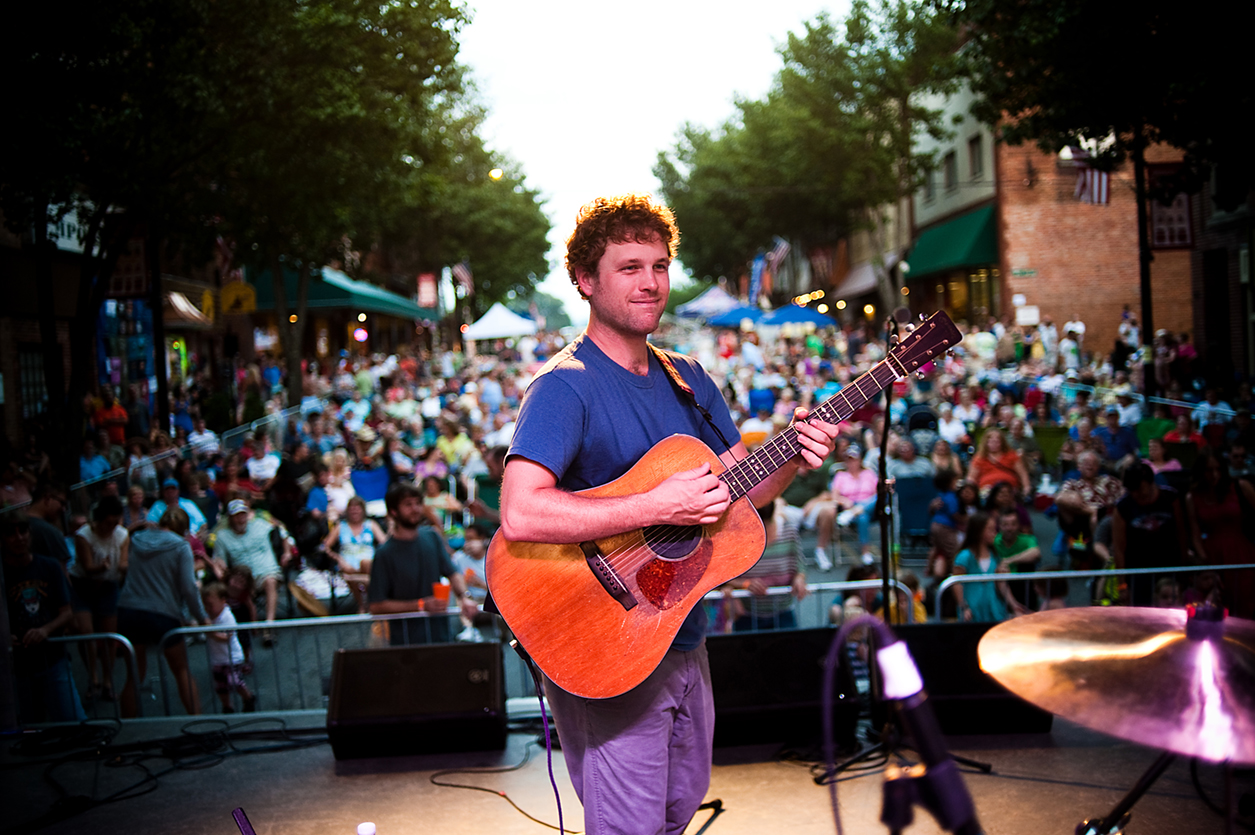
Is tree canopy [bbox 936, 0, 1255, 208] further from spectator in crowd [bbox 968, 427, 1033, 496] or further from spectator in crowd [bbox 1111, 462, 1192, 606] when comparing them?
spectator in crowd [bbox 1111, 462, 1192, 606]

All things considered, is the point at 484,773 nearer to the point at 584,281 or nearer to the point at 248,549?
the point at 584,281

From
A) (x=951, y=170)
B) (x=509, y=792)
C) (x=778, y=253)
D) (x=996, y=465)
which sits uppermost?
(x=951, y=170)

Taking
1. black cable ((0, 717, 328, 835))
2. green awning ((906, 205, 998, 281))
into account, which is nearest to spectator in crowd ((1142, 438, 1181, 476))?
black cable ((0, 717, 328, 835))

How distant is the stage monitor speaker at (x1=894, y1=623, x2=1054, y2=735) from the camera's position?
5.39 meters

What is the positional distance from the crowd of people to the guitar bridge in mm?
902

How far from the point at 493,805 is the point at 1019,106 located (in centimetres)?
1049

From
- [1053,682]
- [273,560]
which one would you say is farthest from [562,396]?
[273,560]

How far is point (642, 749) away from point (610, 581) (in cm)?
43

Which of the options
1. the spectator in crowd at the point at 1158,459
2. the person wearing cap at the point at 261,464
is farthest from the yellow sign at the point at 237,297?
the spectator in crowd at the point at 1158,459

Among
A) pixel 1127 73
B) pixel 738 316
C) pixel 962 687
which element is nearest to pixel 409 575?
pixel 962 687

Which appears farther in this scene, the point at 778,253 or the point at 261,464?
the point at 778,253

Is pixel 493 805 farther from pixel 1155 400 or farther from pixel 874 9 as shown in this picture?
pixel 874 9

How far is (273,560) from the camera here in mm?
9273

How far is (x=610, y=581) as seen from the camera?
2.68 metres
